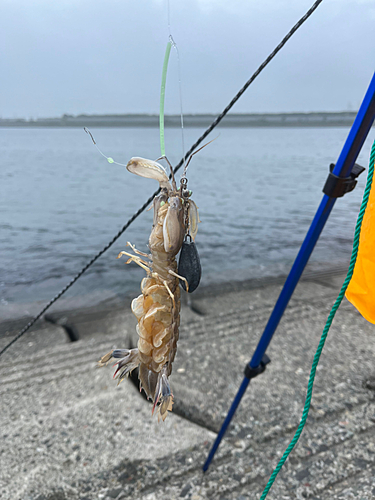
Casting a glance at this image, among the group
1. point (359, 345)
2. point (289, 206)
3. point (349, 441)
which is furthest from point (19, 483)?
point (289, 206)

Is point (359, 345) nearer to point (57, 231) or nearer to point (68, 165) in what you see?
point (57, 231)

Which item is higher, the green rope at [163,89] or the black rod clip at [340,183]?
the green rope at [163,89]

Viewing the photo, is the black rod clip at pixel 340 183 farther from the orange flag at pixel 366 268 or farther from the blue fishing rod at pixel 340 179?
the orange flag at pixel 366 268

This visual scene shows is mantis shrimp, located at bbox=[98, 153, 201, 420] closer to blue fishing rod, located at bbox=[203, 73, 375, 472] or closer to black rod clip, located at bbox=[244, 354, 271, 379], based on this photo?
blue fishing rod, located at bbox=[203, 73, 375, 472]

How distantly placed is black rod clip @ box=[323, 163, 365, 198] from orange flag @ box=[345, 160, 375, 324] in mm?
404

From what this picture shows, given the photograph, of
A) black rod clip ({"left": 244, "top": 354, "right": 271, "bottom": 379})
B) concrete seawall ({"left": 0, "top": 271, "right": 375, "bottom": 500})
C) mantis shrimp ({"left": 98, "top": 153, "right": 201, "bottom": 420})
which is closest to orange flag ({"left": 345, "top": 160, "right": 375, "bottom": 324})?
mantis shrimp ({"left": 98, "top": 153, "right": 201, "bottom": 420})

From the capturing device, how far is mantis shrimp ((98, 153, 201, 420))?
1.01 m

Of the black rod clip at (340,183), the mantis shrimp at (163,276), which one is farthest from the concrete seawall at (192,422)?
the black rod clip at (340,183)

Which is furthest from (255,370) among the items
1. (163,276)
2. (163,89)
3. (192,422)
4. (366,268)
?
(163,89)

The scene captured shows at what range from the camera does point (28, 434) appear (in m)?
2.70

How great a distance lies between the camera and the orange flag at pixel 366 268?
115cm

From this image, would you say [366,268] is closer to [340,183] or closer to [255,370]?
[340,183]

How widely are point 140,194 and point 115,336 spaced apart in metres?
15.9

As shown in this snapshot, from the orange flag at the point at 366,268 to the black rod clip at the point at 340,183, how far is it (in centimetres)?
40
